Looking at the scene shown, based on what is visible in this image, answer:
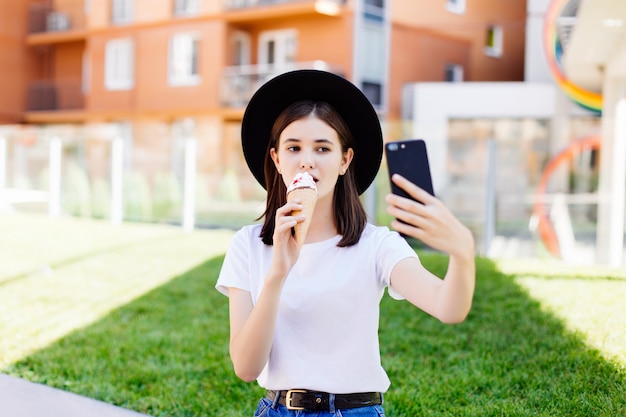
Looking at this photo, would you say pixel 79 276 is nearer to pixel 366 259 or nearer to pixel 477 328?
pixel 477 328

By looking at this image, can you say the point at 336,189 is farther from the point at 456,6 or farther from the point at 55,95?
the point at 55,95

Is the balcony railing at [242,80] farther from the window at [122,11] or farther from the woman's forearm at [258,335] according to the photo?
the woman's forearm at [258,335]

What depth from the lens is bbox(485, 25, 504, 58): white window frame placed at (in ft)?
76.4

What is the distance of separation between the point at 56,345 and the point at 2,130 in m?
14.3

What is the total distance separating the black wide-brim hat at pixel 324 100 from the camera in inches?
92.6

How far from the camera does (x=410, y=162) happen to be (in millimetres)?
1824

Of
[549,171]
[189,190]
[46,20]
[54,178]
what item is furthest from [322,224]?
[46,20]

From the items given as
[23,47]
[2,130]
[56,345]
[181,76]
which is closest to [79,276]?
[56,345]

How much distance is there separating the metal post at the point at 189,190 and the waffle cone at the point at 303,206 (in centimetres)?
1200

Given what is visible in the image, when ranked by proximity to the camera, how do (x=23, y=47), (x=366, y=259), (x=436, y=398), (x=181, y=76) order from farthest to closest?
1. (x=23, y=47)
2. (x=181, y=76)
3. (x=436, y=398)
4. (x=366, y=259)

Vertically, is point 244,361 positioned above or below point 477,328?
above

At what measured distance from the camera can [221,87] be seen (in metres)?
22.8

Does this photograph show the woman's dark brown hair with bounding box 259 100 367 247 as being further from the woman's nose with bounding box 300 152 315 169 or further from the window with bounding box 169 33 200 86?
the window with bounding box 169 33 200 86

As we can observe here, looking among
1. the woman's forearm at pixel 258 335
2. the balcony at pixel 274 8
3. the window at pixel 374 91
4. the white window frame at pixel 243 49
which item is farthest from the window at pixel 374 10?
the woman's forearm at pixel 258 335
